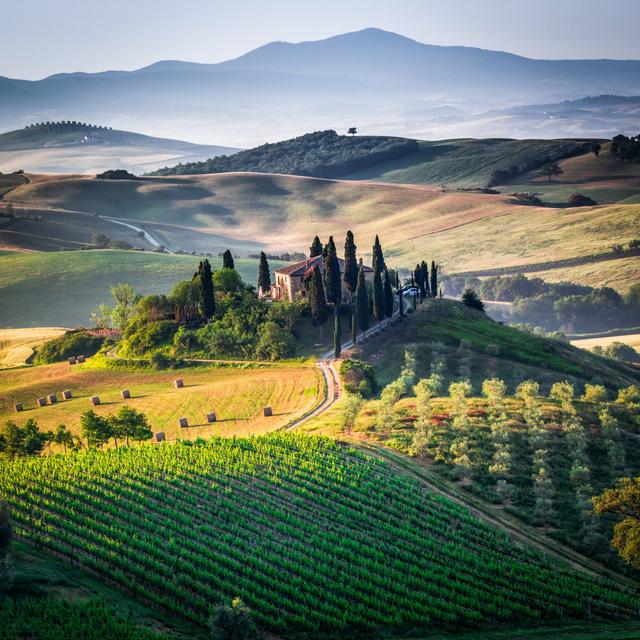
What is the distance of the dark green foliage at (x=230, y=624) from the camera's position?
34.9 m

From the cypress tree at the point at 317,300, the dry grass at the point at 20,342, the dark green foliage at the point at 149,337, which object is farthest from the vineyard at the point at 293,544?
the dry grass at the point at 20,342

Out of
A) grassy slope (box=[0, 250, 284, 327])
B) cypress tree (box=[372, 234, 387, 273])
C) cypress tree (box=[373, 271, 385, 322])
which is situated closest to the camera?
cypress tree (box=[373, 271, 385, 322])

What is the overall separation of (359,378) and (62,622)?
48006mm

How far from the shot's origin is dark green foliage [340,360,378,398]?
77.2m

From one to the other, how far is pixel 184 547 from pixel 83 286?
4288 inches

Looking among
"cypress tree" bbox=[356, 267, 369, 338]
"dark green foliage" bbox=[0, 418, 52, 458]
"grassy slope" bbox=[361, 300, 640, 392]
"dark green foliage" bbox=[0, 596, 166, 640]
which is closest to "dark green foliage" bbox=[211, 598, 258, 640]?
"dark green foliage" bbox=[0, 596, 166, 640]

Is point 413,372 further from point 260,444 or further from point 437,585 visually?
point 437,585

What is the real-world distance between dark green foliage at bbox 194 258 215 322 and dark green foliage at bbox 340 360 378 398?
21.7 m

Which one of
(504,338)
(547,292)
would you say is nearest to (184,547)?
(504,338)

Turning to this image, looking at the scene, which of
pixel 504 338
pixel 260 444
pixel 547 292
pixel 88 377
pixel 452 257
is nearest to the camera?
pixel 260 444

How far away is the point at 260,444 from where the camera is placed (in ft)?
197

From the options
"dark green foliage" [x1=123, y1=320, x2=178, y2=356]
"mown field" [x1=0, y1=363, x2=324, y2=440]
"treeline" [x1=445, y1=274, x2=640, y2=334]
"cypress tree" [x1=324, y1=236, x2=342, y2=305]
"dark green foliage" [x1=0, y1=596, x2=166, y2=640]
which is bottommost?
"treeline" [x1=445, y1=274, x2=640, y2=334]

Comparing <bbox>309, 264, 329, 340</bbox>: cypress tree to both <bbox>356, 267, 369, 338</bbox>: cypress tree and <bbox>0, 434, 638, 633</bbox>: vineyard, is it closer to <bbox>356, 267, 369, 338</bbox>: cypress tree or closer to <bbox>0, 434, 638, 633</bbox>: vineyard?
<bbox>356, 267, 369, 338</bbox>: cypress tree

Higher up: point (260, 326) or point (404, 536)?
point (260, 326)
